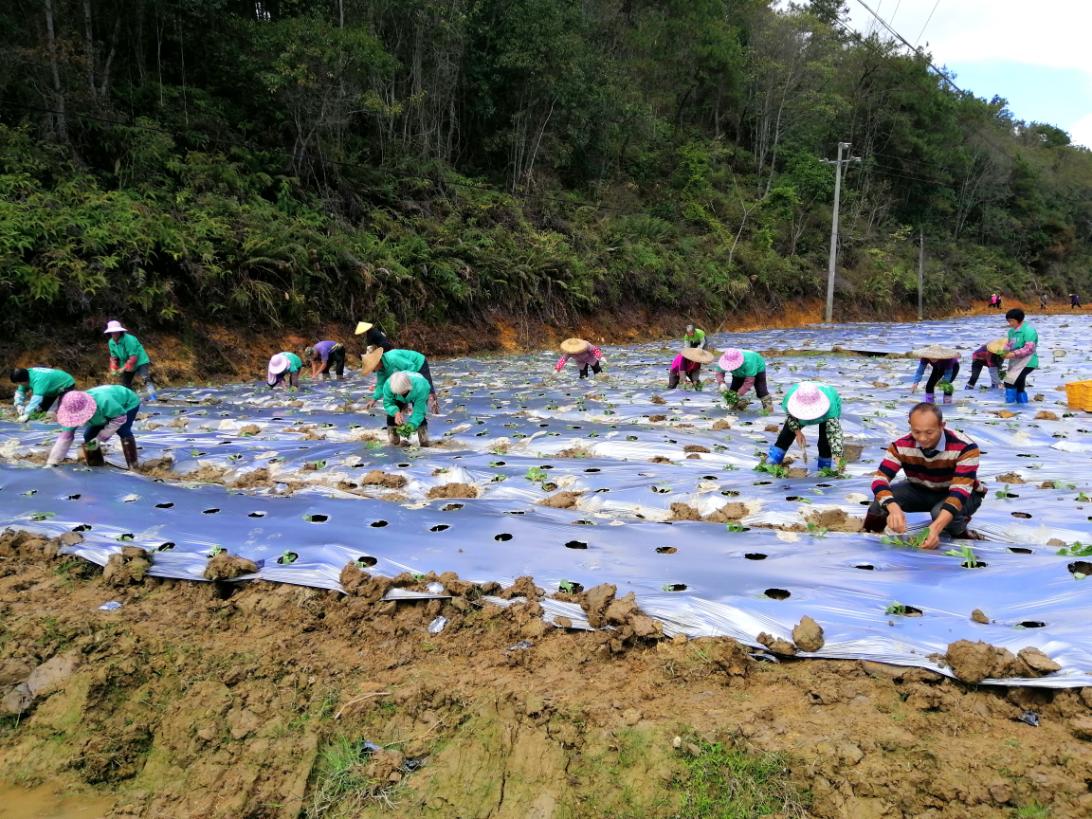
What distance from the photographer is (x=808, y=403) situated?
5.29m

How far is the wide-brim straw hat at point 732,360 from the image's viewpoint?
7.90 metres

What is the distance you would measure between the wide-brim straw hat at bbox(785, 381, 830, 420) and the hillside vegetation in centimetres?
1108

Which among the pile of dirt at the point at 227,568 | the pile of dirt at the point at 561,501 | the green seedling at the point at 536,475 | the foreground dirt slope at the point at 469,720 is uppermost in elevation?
the green seedling at the point at 536,475

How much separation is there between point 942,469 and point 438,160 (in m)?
19.4

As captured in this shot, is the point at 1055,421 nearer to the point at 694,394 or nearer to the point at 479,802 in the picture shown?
the point at 694,394

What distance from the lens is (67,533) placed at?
452cm

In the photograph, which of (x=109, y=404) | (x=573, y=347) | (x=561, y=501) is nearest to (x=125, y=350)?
(x=109, y=404)

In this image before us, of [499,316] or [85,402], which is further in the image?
[499,316]

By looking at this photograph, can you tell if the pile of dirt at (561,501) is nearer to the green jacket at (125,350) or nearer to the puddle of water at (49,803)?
the puddle of water at (49,803)

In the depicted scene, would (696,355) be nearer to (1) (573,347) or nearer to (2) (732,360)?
(2) (732,360)

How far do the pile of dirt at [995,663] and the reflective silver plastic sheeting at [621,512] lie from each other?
5 cm

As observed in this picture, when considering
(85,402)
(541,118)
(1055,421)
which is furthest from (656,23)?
(85,402)

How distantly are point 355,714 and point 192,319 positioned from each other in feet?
38.8

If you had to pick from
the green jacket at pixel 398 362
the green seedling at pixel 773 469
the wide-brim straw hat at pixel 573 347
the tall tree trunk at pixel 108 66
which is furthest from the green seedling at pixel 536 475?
the tall tree trunk at pixel 108 66
